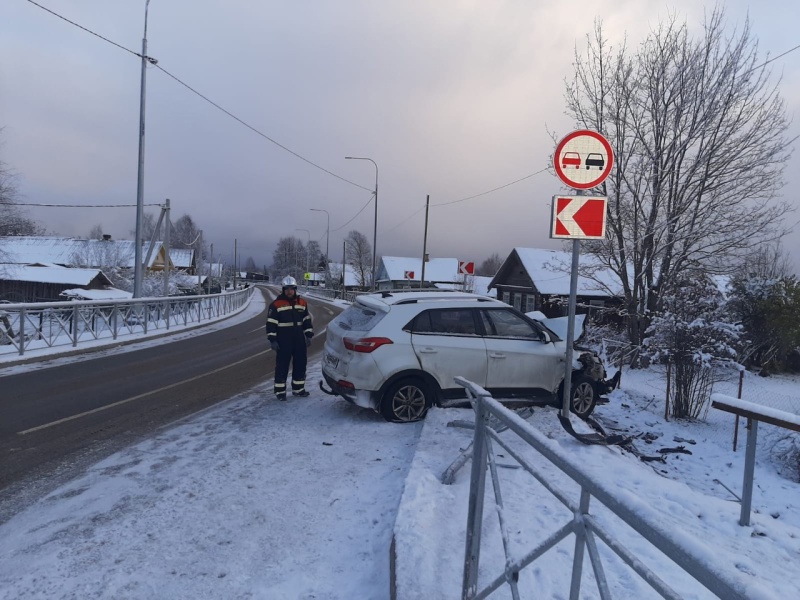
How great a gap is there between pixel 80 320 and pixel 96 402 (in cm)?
739

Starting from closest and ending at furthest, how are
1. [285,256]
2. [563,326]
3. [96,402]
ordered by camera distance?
[96,402]
[563,326]
[285,256]

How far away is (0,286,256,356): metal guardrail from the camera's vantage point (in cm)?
1144

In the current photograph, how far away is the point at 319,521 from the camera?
12.6 feet

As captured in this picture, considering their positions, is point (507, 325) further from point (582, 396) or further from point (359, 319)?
point (359, 319)

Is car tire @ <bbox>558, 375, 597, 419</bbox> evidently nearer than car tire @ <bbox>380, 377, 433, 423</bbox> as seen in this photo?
No

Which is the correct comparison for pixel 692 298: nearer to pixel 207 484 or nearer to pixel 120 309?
pixel 207 484

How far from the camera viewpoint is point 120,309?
15.7m

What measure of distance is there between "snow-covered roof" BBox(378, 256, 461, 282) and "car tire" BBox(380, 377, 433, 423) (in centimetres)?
5349

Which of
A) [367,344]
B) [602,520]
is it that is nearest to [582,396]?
[367,344]

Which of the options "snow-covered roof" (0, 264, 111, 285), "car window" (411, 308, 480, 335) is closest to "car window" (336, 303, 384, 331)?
"car window" (411, 308, 480, 335)

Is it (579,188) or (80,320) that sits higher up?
(579,188)

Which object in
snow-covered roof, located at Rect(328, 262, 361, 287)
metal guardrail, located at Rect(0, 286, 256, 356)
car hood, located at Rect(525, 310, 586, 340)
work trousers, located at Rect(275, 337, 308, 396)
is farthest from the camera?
snow-covered roof, located at Rect(328, 262, 361, 287)

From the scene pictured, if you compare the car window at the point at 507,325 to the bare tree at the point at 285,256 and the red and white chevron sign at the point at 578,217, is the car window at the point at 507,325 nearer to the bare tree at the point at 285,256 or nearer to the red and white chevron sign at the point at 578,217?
the red and white chevron sign at the point at 578,217

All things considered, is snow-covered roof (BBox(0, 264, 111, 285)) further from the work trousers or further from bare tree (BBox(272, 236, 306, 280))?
bare tree (BBox(272, 236, 306, 280))
